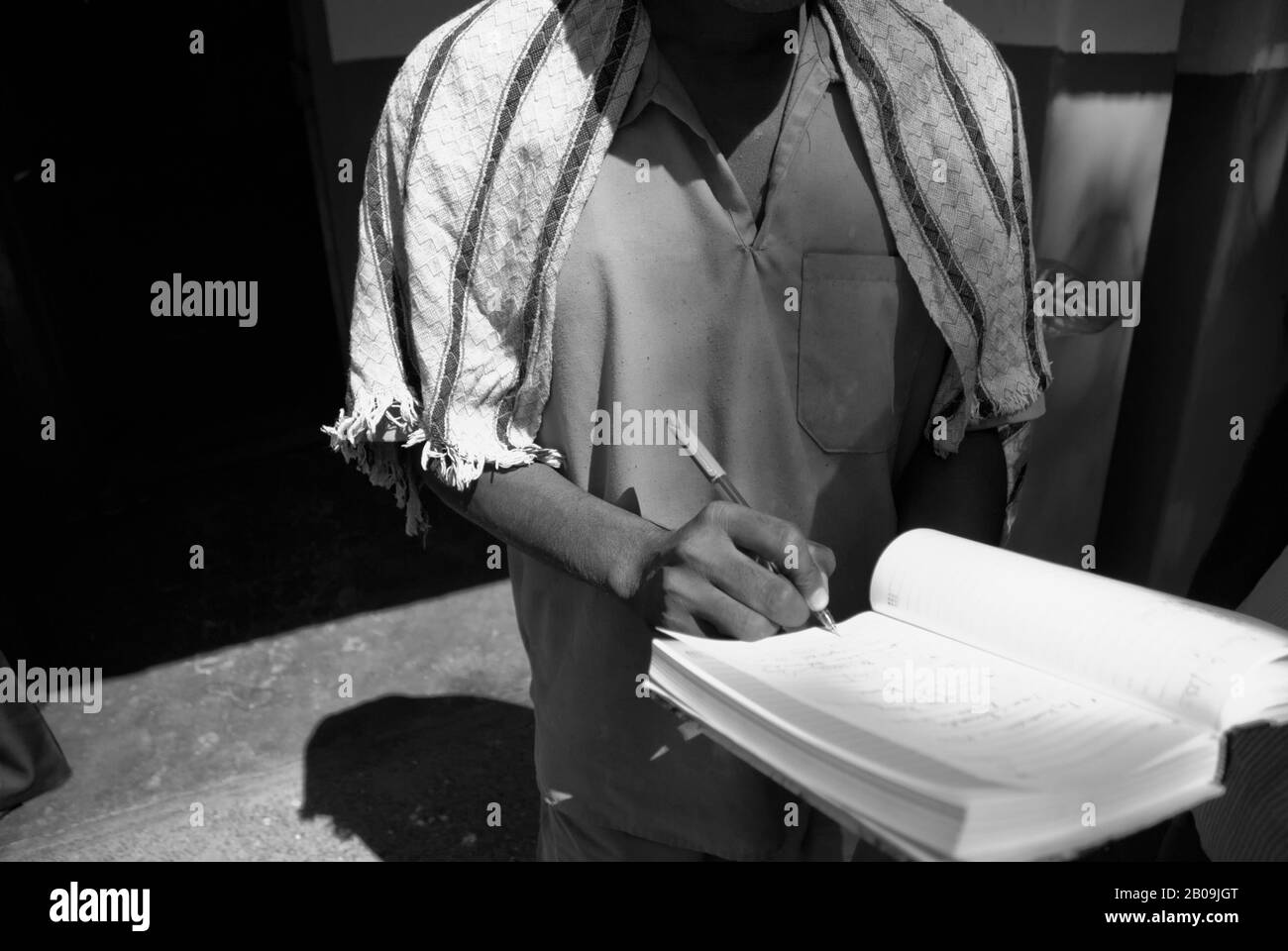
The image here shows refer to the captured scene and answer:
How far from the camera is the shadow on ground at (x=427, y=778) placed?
9.64ft

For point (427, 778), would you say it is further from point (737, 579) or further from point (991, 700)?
point (991, 700)

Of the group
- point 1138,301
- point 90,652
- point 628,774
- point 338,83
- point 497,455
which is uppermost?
point 338,83

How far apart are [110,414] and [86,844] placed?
242 cm

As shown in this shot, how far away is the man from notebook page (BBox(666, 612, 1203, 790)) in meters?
0.25

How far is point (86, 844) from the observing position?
2910 mm

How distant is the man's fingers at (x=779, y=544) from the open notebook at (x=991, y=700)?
63 mm

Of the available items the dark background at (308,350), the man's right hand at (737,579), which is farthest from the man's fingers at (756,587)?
the dark background at (308,350)

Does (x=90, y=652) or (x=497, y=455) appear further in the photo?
(x=90, y=652)

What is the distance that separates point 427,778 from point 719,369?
6.83 ft

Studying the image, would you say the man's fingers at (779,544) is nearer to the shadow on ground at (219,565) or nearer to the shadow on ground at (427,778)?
the shadow on ground at (427,778)

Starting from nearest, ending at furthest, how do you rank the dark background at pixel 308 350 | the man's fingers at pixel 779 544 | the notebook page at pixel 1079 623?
the notebook page at pixel 1079 623 → the man's fingers at pixel 779 544 → the dark background at pixel 308 350

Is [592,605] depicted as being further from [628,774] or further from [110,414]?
[110,414]

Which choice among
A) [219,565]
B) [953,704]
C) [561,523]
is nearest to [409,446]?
[561,523]
